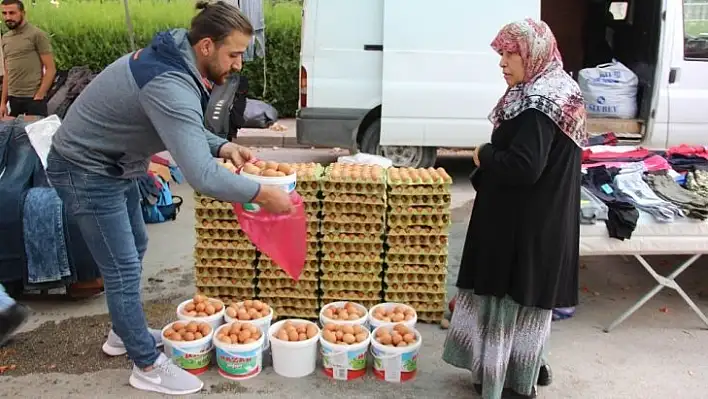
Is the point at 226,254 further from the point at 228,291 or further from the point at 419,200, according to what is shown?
the point at 419,200

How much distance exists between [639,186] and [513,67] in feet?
6.47

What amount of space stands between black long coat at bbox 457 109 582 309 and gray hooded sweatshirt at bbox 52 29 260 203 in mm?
1048

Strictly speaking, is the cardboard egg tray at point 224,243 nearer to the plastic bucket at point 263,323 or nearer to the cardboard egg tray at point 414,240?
the plastic bucket at point 263,323

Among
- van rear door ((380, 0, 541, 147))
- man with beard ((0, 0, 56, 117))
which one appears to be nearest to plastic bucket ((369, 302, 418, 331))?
van rear door ((380, 0, 541, 147))

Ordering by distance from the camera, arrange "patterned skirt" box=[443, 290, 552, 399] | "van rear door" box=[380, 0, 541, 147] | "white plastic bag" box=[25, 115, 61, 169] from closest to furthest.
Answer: "patterned skirt" box=[443, 290, 552, 399] < "white plastic bag" box=[25, 115, 61, 169] < "van rear door" box=[380, 0, 541, 147]

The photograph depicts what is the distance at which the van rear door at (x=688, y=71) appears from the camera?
7148 millimetres

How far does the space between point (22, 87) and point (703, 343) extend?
272 inches

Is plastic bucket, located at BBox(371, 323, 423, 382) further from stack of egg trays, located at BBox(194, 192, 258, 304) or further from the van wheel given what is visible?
the van wheel

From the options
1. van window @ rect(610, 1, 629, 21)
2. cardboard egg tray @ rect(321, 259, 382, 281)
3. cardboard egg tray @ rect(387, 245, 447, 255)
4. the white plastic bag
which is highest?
van window @ rect(610, 1, 629, 21)

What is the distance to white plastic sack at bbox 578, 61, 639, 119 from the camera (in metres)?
7.60

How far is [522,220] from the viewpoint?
3.04 meters

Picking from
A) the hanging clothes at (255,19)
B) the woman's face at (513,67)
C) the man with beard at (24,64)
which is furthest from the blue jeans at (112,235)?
the hanging clothes at (255,19)

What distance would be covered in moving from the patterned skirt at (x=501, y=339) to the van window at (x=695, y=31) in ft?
16.9

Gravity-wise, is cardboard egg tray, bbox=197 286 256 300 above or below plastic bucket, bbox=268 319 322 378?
above
